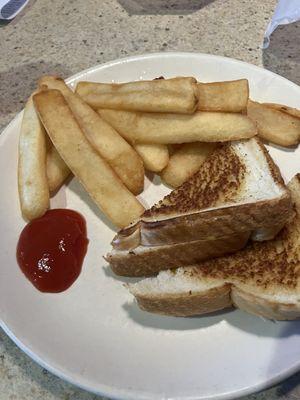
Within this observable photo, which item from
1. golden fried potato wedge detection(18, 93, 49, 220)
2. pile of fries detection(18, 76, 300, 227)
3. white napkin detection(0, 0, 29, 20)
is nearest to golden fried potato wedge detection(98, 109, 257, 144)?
pile of fries detection(18, 76, 300, 227)

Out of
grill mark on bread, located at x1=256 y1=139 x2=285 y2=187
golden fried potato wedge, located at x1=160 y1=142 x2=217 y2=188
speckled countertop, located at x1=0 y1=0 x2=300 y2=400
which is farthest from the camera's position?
speckled countertop, located at x1=0 y1=0 x2=300 y2=400

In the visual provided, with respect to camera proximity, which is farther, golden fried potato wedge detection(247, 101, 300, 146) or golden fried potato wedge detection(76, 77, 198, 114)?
golden fried potato wedge detection(247, 101, 300, 146)

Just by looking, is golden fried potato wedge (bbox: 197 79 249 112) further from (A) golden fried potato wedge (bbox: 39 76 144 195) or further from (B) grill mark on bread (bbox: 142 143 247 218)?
(A) golden fried potato wedge (bbox: 39 76 144 195)

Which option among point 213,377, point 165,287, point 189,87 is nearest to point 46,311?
point 165,287

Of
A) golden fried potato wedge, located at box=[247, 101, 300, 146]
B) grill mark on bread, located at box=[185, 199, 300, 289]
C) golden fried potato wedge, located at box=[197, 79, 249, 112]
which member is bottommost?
grill mark on bread, located at box=[185, 199, 300, 289]

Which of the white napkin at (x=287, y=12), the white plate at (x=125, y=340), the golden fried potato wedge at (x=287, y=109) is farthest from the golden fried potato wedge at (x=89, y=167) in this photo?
the white napkin at (x=287, y=12)

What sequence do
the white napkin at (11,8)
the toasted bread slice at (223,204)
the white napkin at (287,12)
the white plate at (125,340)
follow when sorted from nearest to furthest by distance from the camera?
the white plate at (125,340)
the toasted bread slice at (223,204)
the white napkin at (287,12)
the white napkin at (11,8)

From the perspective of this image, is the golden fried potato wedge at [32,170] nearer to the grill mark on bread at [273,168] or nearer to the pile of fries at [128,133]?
the pile of fries at [128,133]

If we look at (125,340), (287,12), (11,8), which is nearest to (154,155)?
(125,340)

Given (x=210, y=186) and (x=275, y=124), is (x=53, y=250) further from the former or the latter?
(x=275, y=124)
